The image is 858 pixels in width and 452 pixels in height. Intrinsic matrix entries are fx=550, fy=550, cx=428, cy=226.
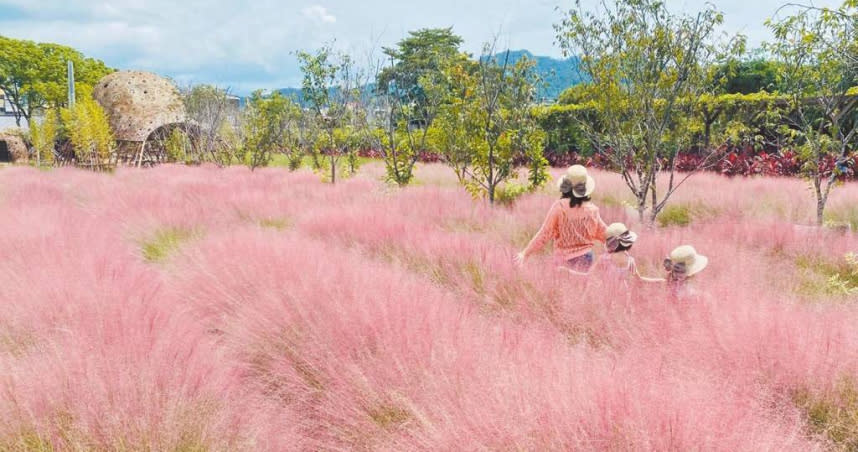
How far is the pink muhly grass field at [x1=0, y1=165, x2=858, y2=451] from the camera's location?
6.21ft

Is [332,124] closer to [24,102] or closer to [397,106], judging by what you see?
[397,106]

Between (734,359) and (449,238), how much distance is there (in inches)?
113

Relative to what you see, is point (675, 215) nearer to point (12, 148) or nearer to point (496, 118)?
point (496, 118)

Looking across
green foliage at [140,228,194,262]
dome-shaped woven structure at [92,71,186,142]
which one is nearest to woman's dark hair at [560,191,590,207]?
green foliage at [140,228,194,262]

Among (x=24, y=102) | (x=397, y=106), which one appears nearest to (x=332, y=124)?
(x=397, y=106)

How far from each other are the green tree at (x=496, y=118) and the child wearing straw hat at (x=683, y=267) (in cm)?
522

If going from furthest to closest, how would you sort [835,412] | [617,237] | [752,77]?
[752,77] → [617,237] → [835,412]

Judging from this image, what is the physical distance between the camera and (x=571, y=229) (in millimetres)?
3998

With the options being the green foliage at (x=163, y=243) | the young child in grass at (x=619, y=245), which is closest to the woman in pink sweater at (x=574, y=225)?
the young child in grass at (x=619, y=245)

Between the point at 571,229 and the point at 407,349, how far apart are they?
192 centimetres

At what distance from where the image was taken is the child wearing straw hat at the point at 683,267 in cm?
334

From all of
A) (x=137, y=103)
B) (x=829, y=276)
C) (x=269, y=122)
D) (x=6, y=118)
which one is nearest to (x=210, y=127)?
(x=269, y=122)

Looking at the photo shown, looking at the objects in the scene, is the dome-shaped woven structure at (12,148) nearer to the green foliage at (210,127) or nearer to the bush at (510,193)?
the green foliage at (210,127)

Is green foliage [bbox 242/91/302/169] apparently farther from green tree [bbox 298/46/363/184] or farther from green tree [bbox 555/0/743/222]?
green tree [bbox 555/0/743/222]
